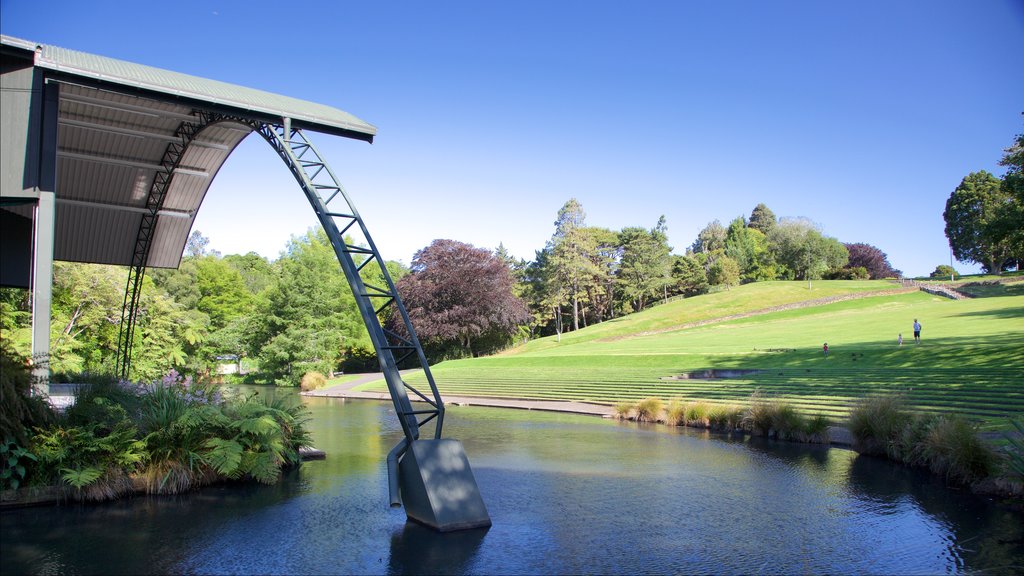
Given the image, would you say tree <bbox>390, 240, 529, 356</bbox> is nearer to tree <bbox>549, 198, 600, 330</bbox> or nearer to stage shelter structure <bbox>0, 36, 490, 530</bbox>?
tree <bbox>549, 198, 600, 330</bbox>

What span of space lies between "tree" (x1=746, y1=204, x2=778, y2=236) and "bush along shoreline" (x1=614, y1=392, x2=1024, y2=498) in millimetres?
102964

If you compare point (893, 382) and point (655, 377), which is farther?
point (655, 377)

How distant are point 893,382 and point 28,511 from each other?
19.4m

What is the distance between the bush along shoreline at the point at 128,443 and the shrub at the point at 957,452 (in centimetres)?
1113

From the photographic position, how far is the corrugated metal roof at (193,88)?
32.6 ft

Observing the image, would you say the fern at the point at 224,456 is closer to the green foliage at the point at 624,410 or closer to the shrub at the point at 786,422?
the shrub at the point at 786,422

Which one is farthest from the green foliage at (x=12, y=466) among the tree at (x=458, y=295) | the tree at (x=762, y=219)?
the tree at (x=762, y=219)

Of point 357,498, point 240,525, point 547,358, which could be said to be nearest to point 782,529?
point 357,498

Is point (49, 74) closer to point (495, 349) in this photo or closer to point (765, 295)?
point (495, 349)

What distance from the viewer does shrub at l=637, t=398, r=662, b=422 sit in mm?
18719

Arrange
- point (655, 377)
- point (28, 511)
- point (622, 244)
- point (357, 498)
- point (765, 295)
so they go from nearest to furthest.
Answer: point (28, 511) < point (357, 498) < point (655, 377) < point (765, 295) < point (622, 244)

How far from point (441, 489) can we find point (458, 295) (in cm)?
4010

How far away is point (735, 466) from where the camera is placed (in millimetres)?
11945

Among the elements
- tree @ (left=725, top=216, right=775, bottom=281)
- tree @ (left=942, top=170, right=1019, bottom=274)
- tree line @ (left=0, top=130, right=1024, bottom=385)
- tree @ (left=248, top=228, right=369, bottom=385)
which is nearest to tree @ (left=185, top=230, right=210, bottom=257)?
→ tree line @ (left=0, top=130, right=1024, bottom=385)
